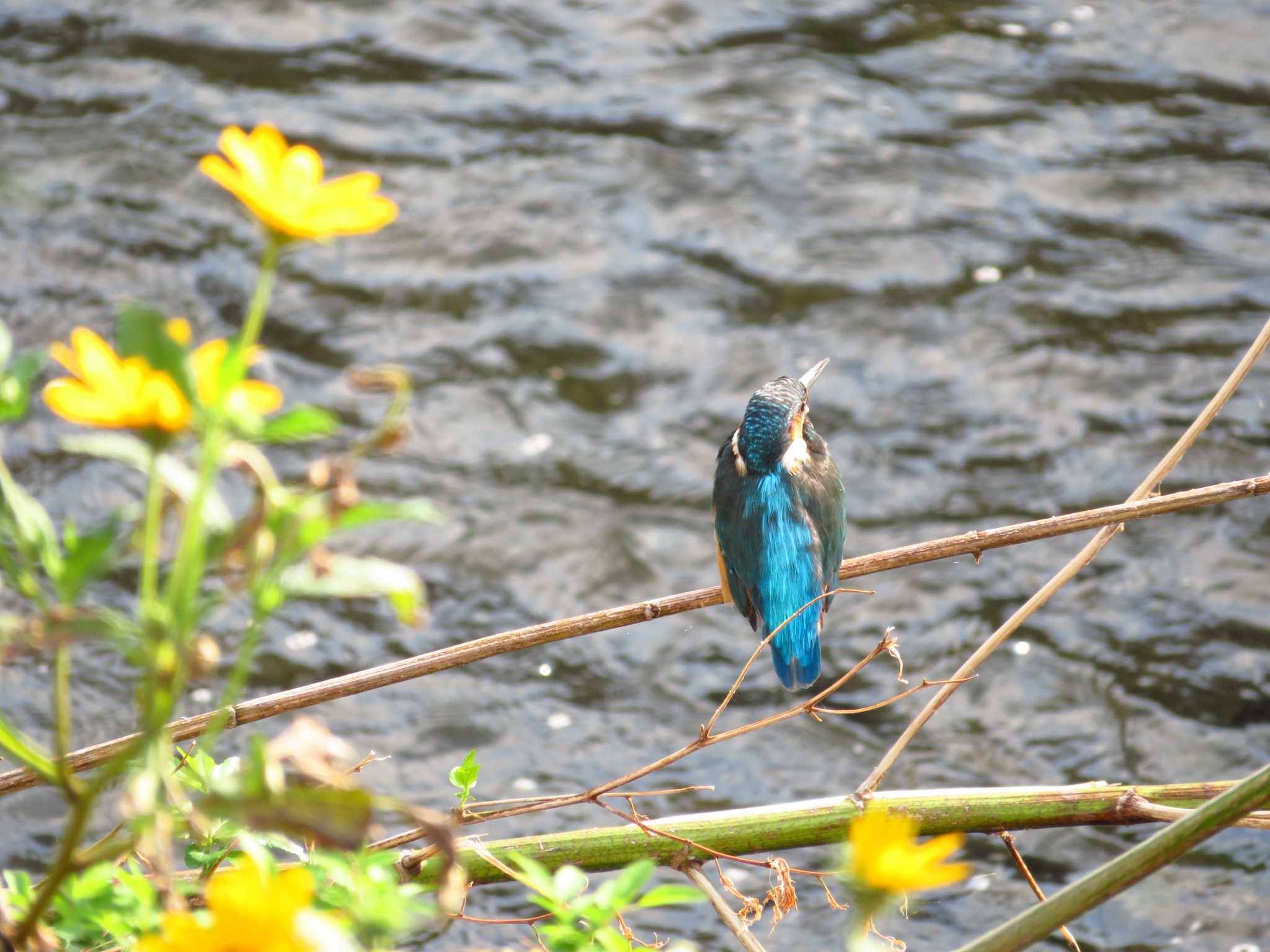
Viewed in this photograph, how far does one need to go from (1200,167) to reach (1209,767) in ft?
11.2

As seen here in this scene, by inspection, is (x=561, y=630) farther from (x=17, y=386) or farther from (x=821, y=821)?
(x=17, y=386)

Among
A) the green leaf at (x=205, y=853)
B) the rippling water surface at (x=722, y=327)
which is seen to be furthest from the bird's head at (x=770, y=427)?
the green leaf at (x=205, y=853)

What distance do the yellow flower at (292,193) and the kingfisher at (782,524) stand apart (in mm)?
2198

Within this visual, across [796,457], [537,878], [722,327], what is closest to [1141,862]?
[537,878]

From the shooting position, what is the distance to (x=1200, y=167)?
6.70 m

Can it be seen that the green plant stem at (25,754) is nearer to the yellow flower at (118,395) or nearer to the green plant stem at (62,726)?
the green plant stem at (62,726)

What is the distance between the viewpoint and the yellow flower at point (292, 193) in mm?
750

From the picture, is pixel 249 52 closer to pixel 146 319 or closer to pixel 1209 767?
pixel 1209 767

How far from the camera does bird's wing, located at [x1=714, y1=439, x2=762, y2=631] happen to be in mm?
3166

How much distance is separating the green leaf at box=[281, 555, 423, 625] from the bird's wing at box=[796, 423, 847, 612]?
7.92ft

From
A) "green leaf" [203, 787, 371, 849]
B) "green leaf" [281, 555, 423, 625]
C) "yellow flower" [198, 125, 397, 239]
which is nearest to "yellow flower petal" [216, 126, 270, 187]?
"yellow flower" [198, 125, 397, 239]

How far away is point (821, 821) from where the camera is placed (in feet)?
5.74

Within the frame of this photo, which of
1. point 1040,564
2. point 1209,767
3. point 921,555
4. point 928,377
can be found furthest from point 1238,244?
point 921,555

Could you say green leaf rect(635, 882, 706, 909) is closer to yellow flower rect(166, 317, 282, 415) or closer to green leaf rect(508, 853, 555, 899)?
green leaf rect(508, 853, 555, 899)
